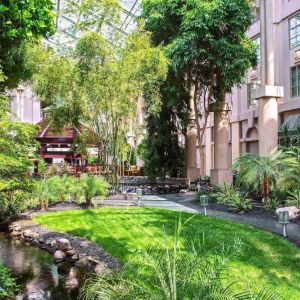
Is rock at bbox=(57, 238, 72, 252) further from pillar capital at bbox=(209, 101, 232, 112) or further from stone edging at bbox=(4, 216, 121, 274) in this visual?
pillar capital at bbox=(209, 101, 232, 112)

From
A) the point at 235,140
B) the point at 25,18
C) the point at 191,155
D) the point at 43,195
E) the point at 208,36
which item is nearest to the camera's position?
the point at 25,18

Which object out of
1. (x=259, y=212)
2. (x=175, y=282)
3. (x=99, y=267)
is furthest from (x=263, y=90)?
(x=175, y=282)

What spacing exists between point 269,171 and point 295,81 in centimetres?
1044

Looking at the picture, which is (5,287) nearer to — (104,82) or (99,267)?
(99,267)

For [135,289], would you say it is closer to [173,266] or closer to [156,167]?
[173,266]

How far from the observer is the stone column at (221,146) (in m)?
18.7

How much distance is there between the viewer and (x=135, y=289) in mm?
3291

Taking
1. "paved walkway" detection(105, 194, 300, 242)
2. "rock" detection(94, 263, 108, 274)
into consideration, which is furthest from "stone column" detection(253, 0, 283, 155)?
"rock" detection(94, 263, 108, 274)

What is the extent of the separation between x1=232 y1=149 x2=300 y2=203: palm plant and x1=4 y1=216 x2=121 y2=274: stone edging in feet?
17.5

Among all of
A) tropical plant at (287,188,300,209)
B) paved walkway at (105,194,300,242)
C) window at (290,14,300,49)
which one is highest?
window at (290,14,300,49)

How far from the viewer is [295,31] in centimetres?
2120

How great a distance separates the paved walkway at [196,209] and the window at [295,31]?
9.90m

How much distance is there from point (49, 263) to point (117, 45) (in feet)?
31.2

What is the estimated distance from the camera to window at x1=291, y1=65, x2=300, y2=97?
2097cm
